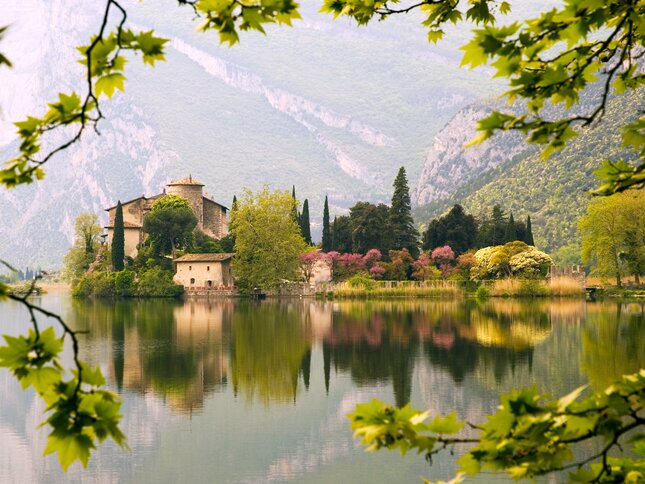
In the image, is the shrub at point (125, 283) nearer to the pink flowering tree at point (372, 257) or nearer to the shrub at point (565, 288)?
the pink flowering tree at point (372, 257)

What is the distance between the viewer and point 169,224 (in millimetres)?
78250

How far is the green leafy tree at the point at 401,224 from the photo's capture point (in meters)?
72.6

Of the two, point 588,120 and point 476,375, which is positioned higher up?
point 588,120

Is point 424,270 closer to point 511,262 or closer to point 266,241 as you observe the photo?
point 511,262

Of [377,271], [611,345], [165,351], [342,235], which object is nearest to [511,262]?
[377,271]

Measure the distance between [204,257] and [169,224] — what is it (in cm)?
509

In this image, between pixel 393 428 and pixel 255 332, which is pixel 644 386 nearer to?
pixel 393 428

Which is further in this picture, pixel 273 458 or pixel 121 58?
pixel 273 458

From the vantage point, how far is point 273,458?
677 inches

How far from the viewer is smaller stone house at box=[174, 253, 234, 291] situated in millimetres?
75438

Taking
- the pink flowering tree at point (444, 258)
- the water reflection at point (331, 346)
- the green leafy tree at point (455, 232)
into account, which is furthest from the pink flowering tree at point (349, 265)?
the water reflection at point (331, 346)

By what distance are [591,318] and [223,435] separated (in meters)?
28.1

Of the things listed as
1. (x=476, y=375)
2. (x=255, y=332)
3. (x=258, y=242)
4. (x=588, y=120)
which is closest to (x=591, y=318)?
(x=255, y=332)

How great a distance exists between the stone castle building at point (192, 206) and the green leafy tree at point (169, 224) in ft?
10.9
